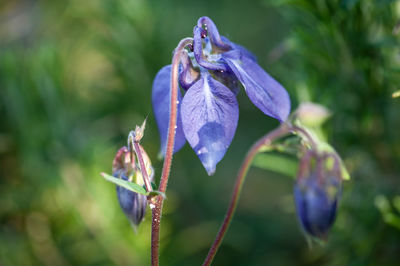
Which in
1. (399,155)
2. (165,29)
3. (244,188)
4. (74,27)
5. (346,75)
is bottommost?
(244,188)

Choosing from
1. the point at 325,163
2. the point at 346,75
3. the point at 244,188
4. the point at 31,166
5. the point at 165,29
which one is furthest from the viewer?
the point at 244,188

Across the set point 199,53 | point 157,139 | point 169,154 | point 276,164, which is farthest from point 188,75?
point 157,139

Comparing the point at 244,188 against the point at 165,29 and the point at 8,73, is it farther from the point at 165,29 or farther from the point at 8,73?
the point at 8,73

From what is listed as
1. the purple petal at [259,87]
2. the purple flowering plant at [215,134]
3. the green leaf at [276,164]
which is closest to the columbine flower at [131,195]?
the purple flowering plant at [215,134]

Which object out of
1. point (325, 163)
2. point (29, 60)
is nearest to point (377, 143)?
point (325, 163)

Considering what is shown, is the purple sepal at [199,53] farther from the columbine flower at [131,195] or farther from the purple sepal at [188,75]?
Result: the columbine flower at [131,195]

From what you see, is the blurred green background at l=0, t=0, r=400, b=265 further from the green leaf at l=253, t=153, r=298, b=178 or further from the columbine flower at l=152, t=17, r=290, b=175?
the columbine flower at l=152, t=17, r=290, b=175

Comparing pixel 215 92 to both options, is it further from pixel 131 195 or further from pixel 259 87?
pixel 131 195

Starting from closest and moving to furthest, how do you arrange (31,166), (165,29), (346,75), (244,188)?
(346,75) → (31,166) → (165,29) → (244,188)
